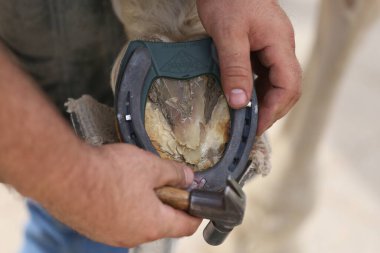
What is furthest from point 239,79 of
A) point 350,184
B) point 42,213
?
point 350,184

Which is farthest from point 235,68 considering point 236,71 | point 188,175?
point 188,175

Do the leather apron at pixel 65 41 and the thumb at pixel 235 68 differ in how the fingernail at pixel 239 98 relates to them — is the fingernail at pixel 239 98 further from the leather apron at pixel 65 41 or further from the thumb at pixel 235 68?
the leather apron at pixel 65 41

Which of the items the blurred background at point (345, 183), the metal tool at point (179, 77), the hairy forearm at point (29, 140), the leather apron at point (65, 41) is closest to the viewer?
the hairy forearm at point (29, 140)

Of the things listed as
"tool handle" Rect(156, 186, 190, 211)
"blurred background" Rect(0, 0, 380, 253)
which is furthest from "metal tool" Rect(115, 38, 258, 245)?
"blurred background" Rect(0, 0, 380, 253)

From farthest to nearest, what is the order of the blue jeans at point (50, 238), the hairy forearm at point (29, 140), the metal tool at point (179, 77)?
the blue jeans at point (50, 238), the metal tool at point (179, 77), the hairy forearm at point (29, 140)

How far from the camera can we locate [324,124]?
104 cm

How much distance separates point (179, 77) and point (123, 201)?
0.52ft

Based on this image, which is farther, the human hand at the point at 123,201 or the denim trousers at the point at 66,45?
Result: the denim trousers at the point at 66,45

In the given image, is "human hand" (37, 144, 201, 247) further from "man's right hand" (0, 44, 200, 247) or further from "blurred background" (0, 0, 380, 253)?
"blurred background" (0, 0, 380, 253)

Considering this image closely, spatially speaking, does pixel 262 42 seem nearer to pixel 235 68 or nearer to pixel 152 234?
pixel 235 68

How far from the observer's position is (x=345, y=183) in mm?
1311

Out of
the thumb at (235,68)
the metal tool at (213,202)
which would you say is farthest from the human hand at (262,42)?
the metal tool at (213,202)

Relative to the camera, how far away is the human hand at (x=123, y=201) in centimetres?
43

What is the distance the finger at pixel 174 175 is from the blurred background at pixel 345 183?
1.88 feet
